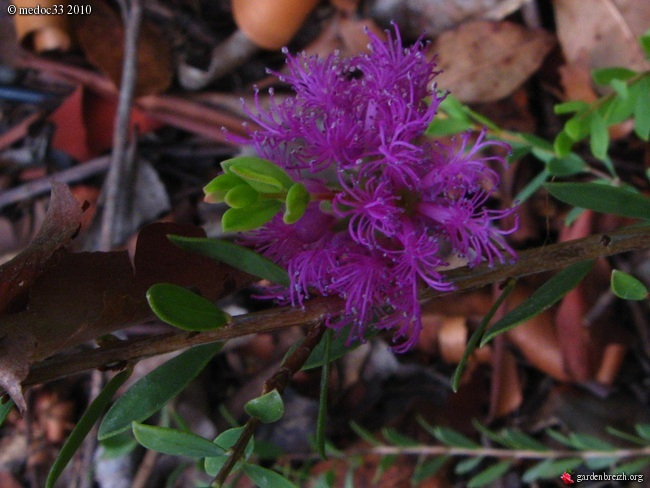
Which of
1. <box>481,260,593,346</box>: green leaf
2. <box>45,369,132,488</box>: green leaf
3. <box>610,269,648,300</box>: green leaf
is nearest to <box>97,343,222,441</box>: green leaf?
<box>45,369,132,488</box>: green leaf

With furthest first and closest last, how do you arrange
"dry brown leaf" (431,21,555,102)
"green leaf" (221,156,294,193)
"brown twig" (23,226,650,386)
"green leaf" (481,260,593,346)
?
1. "dry brown leaf" (431,21,555,102)
2. "green leaf" (481,260,593,346)
3. "brown twig" (23,226,650,386)
4. "green leaf" (221,156,294,193)

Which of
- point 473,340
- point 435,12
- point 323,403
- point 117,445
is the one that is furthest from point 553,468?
point 435,12

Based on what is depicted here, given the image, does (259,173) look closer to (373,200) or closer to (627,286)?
(373,200)

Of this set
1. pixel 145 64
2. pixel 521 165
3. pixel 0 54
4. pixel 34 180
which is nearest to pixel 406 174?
pixel 521 165

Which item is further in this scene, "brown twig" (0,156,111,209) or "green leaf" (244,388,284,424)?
"brown twig" (0,156,111,209)

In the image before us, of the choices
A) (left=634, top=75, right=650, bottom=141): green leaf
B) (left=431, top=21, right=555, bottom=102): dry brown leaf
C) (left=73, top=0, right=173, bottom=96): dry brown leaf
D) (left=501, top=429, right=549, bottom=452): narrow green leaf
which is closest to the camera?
(left=634, top=75, right=650, bottom=141): green leaf

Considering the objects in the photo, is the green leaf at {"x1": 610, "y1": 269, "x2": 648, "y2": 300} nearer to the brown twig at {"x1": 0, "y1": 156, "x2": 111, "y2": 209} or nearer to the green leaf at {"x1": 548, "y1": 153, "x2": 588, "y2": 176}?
the green leaf at {"x1": 548, "y1": 153, "x2": 588, "y2": 176}

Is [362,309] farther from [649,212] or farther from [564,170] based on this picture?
[564,170]

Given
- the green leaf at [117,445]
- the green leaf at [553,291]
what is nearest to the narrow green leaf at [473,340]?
the green leaf at [553,291]

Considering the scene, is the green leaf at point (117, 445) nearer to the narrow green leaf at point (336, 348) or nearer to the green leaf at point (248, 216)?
the narrow green leaf at point (336, 348)
